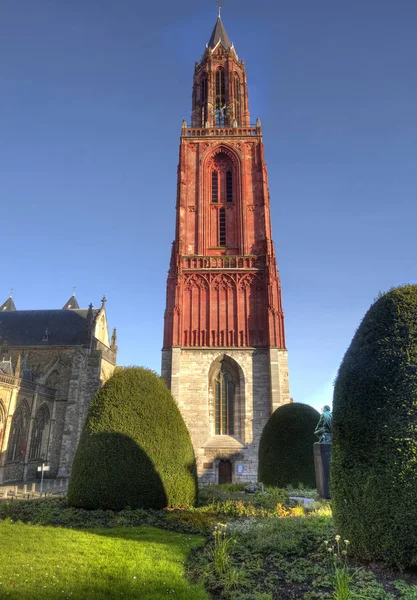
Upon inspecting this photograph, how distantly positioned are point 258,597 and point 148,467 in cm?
698

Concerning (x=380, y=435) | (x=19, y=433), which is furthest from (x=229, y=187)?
(x=380, y=435)

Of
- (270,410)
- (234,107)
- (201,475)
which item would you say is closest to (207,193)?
(234,107)

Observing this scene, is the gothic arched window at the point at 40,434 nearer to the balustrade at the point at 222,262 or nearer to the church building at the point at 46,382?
the church building at the point at 46,382

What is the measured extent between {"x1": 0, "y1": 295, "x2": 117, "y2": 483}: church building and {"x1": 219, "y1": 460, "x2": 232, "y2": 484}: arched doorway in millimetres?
12803

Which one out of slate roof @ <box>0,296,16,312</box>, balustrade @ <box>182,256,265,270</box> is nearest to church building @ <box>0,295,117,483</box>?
slate roof @ <box>0,296,16,312</box>

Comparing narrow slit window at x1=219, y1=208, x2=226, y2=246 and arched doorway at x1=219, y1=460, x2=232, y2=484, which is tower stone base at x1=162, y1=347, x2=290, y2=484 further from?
narrow slit window at x1=219, y1=208, x2=226, y2=246

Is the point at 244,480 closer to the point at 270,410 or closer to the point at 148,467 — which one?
the point at 270,410

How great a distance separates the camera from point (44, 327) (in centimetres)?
3841

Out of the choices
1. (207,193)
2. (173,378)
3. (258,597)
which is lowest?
(258,597)

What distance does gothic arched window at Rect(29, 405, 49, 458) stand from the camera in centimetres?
3184

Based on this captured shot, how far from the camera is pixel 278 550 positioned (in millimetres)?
7387

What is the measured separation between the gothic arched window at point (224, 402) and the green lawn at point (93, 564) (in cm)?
1778

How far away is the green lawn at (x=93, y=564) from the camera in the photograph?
5453 millimetres

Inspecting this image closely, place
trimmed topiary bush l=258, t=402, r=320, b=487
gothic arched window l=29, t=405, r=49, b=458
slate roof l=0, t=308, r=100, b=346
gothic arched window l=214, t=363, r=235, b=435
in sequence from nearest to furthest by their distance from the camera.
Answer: trimmed topiary bush l=258, t=402, r=320, b=487 → gothic arched window l=214, t=363, r=235, b=435 → gothic arched window l=29, t=405, r=49, b=458 → slate roof l=0, t=308, r=100, b=346
